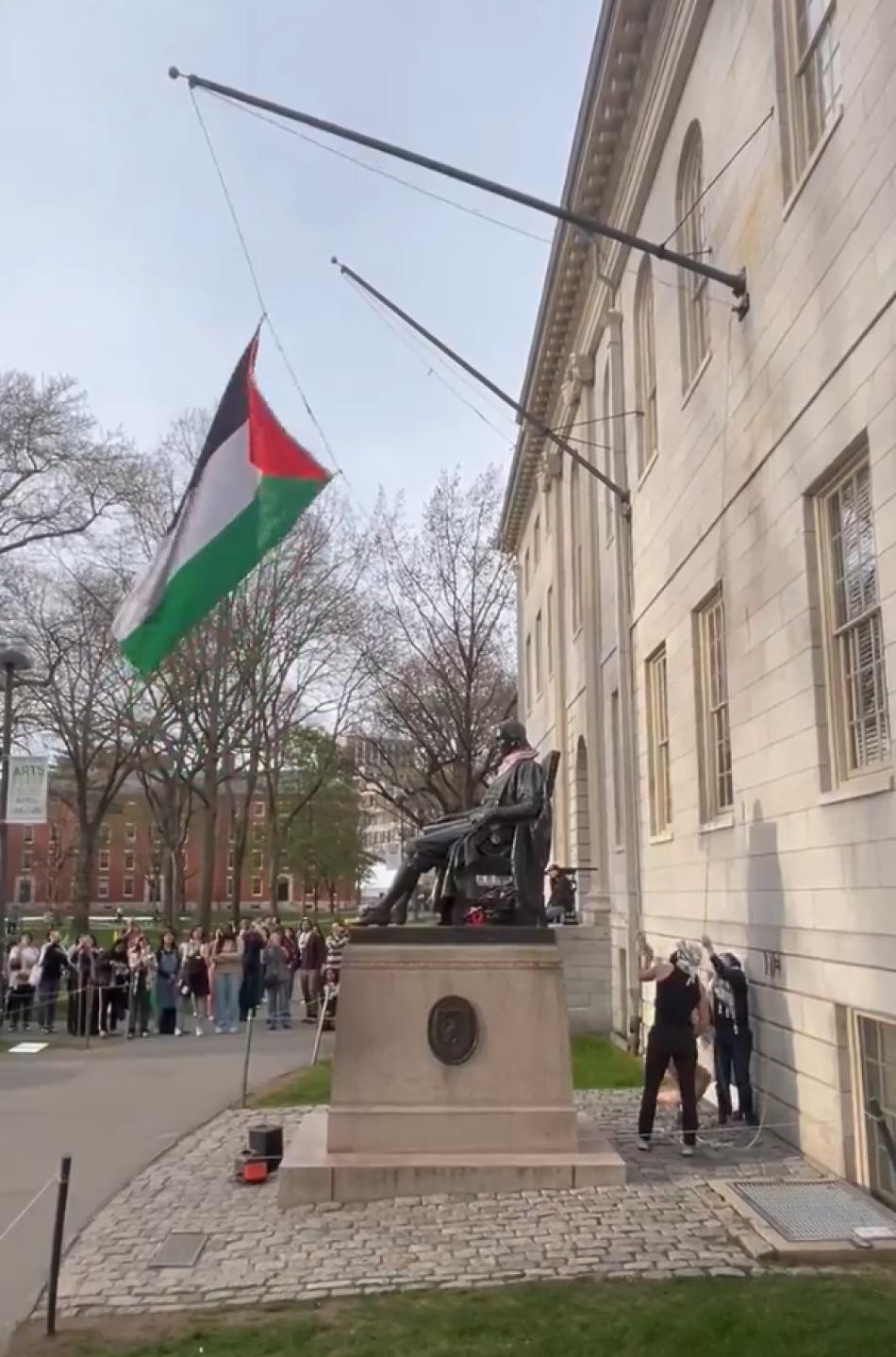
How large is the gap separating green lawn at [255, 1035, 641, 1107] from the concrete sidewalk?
1.65ft

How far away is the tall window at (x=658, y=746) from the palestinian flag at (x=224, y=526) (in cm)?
715

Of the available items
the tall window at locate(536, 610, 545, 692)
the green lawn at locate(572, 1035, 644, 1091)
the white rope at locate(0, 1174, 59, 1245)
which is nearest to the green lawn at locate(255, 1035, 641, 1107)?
the green lawn at locate(572, 1035, 644, 1091)

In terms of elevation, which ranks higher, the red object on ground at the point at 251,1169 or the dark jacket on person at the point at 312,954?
the dark jacket on person at the point at 312,954

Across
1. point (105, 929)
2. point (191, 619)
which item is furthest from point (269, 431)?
point (105, 929)

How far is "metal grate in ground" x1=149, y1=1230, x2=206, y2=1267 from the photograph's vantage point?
802 cm

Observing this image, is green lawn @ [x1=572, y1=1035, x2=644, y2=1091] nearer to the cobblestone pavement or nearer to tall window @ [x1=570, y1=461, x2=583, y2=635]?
the cobblestone pavement

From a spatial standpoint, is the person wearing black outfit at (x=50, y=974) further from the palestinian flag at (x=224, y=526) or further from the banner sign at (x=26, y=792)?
the palestinian flag at (x=224, y=526)

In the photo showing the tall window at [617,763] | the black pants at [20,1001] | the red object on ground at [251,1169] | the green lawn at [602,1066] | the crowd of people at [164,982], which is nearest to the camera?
the red object on ground at [251,1169]

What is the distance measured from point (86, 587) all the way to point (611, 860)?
19501 mm

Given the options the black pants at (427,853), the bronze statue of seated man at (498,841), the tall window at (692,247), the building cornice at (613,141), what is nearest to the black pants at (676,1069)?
the bronze statue of seated man at (498,841)

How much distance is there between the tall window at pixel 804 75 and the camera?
35.3 ft

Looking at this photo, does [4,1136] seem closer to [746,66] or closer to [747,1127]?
[747,1127]

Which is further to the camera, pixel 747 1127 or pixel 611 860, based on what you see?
pixel 611 860

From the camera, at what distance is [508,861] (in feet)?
37.9
